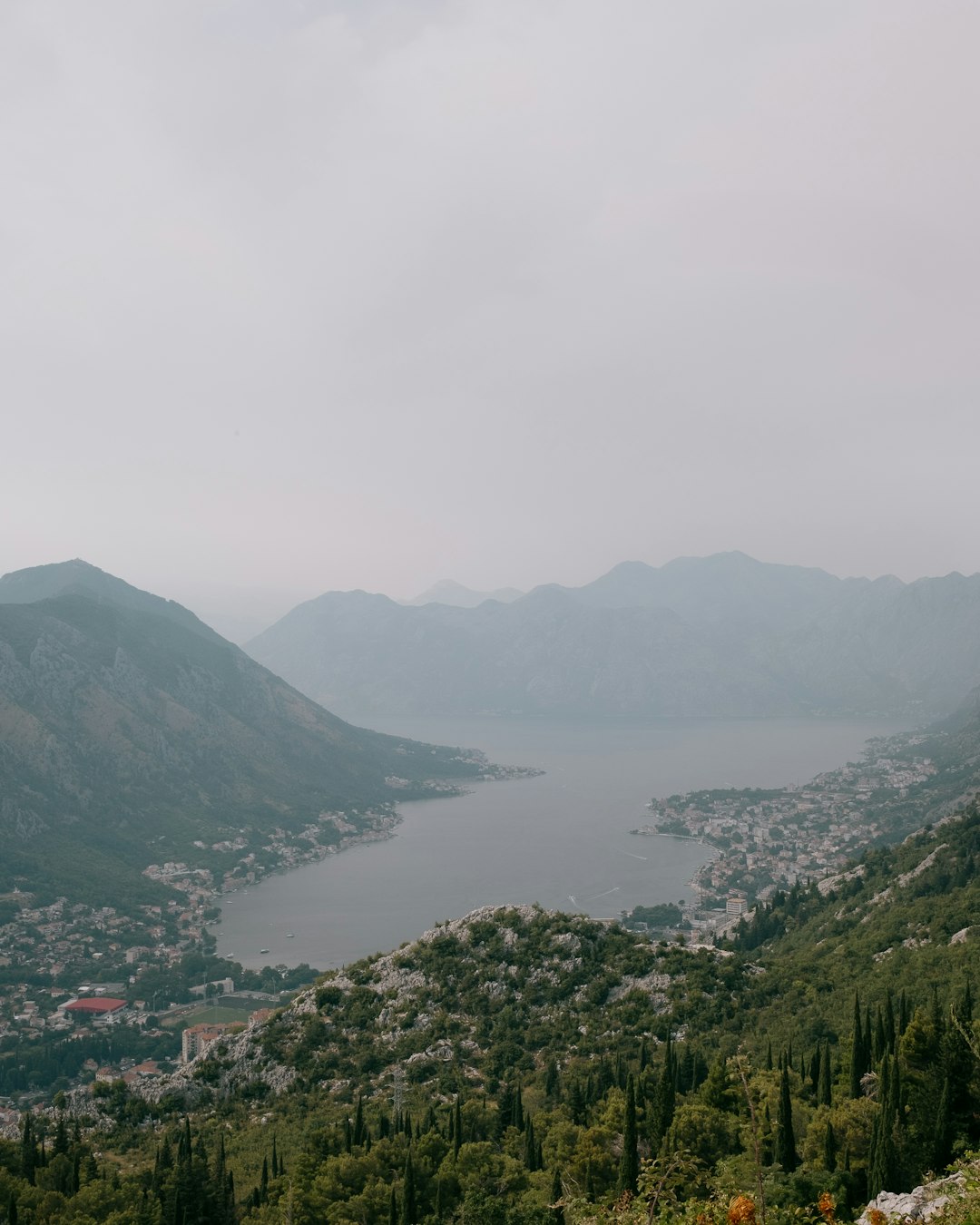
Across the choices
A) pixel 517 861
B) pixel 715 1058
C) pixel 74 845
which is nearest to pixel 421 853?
pixel 517 861

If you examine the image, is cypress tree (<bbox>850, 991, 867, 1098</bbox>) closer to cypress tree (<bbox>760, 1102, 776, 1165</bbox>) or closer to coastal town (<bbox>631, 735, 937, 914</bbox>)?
cypress tree (<bbox>760, 1102, 776, 1165</bbox>)

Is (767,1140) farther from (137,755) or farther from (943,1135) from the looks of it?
(137,755)

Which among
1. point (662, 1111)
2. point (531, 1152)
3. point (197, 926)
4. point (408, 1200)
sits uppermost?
point (662, 1111)

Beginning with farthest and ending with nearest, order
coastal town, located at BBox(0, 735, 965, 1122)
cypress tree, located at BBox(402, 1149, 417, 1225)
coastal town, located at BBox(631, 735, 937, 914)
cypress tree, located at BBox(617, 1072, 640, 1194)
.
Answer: coastal town, located at BBox(631, 735, 937, 914) → coastal town, located at BBox(0, 735, 965, 1122) → cypress tree, located at BBox(402, 1149, 417, 1225) → cypress tree, located at BBox(617, 1072, 640, 1194)

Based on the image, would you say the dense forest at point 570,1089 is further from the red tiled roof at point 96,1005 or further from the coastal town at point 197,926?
the red tiled roof at point 96,1005

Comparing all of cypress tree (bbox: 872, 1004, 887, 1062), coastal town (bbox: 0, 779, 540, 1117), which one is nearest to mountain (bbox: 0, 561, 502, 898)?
coastal town (bbox: 0, 779, 540, 1117)

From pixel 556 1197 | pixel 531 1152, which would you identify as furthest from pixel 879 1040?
pixel 556 1197

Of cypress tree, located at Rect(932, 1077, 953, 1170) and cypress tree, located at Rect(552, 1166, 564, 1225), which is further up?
cypress tree, located at Rect(932, 1077, 953, 1170)
